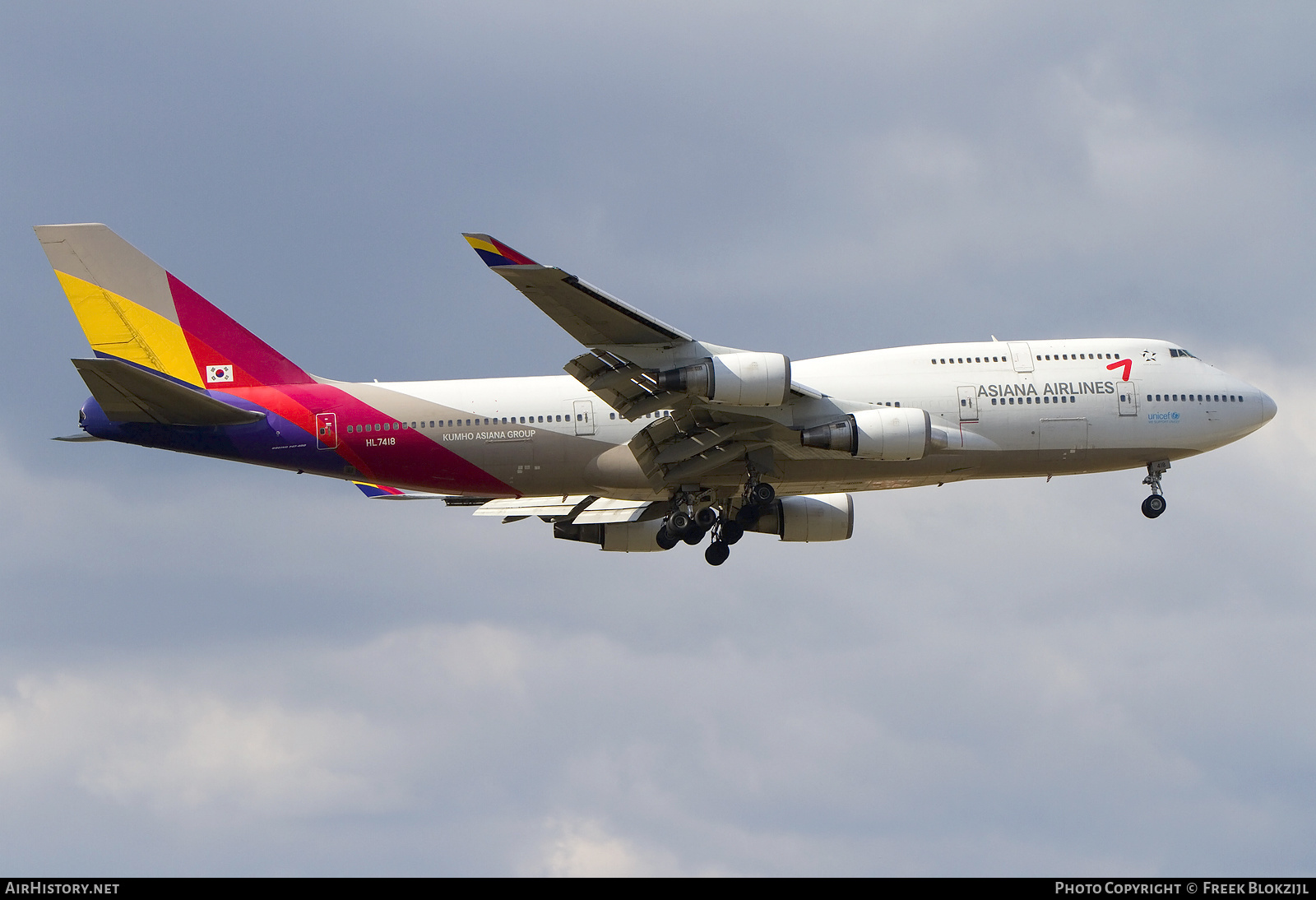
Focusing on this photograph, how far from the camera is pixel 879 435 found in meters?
43.3

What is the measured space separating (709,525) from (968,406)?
897 cm

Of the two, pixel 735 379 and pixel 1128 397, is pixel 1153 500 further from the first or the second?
→ pixel 735 379

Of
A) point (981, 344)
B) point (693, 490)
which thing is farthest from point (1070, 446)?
point (693, 490)

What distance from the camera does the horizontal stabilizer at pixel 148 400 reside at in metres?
40.8

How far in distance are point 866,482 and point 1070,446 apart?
6.55m

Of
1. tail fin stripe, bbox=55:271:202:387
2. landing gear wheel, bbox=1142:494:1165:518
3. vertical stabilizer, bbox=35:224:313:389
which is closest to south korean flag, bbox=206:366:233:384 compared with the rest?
vertical stabilizer, bbox=35:224:313:389

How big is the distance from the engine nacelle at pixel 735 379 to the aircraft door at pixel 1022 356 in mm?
9804

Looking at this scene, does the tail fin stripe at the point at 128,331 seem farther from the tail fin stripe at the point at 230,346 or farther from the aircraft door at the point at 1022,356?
the aircraft door at the point at 1022,356

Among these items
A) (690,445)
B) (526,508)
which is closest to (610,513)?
(526,508)

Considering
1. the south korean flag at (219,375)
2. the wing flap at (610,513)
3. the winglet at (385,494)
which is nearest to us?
the south korean flag at (219,375)

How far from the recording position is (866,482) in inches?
1868

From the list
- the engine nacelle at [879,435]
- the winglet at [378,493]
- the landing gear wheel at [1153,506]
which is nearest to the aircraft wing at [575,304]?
the engine nacelle at [879,435]

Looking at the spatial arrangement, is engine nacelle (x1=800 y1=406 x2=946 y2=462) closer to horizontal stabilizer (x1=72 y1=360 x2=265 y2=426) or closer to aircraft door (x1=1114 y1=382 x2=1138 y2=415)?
aircraft door (x1=1114 y1=382 x2=1138 y2=415)

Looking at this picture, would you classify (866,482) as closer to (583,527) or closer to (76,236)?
(583,527)
